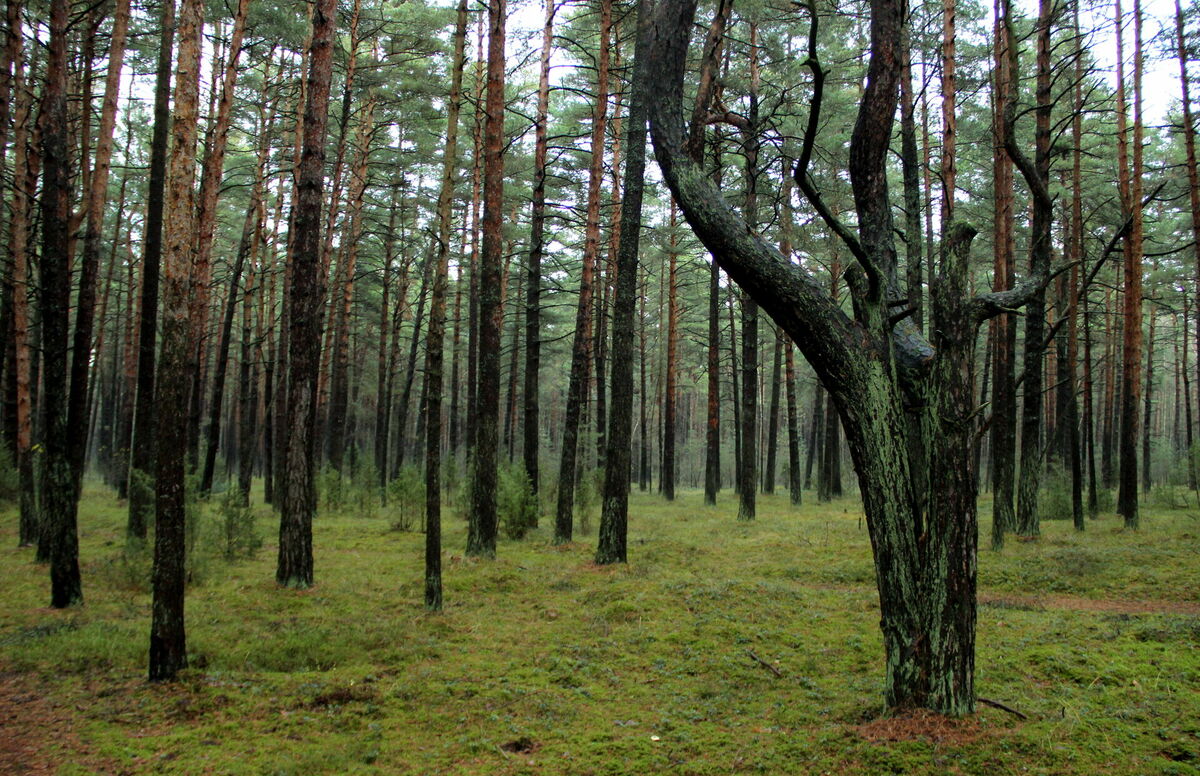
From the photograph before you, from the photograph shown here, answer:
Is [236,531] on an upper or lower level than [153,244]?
lower

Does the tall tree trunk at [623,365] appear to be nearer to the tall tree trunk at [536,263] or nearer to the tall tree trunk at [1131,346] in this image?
the tall tree trunk at [536,263]

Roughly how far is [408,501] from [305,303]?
6.99 m

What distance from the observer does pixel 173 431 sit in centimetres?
538

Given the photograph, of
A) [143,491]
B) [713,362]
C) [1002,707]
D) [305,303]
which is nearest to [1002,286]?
[713,362]

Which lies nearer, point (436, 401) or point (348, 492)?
point (436, 401)

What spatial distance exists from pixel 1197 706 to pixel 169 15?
13.2 meters

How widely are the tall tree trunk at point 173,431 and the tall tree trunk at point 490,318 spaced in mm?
5306

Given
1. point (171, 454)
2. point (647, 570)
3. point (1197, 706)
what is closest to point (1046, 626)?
point (1197, 706)

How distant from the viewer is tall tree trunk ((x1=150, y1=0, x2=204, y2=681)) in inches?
209

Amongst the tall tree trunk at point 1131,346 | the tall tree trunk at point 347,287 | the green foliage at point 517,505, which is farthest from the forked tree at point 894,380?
the tall tree trunk at point 347,287

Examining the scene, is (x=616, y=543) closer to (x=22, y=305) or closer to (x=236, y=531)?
(x=236, y=531)

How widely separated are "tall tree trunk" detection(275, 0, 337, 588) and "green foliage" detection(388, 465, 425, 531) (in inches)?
215

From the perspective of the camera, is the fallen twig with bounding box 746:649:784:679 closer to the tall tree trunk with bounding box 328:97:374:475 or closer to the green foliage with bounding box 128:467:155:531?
the green foliage with bounding box 128:467:155:531

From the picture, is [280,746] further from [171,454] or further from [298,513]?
[298,513]
